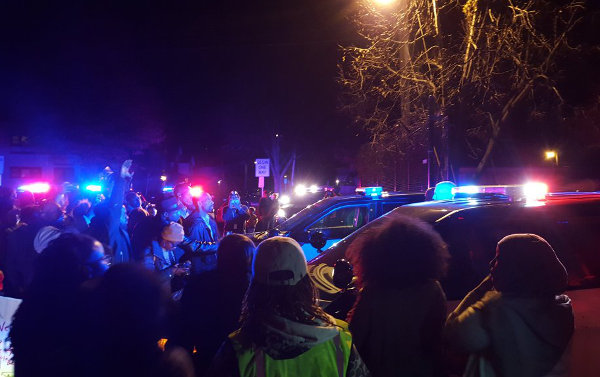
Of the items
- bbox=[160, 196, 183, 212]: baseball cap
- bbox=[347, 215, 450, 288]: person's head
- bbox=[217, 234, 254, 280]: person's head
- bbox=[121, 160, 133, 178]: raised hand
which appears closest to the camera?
bbox=[347, 215, 450, 288]: person's head

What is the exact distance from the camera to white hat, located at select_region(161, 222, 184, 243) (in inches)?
201

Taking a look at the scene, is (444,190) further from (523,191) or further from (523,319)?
(523,319)

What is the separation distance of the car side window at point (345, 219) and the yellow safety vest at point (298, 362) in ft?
17.3

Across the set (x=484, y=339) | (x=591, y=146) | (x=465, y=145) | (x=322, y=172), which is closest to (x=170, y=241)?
(x=484, y=339)

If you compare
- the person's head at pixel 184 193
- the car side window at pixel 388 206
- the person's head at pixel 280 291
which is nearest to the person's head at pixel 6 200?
the person's head at pixel 184 193

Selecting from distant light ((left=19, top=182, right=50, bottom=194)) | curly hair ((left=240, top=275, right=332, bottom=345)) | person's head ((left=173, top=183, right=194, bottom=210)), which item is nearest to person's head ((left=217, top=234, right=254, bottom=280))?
curly hair ((left=240, top=275, right=332, bottom=345))

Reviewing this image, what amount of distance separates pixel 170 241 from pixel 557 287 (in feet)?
12.9

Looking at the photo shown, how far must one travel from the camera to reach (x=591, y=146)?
20562mm

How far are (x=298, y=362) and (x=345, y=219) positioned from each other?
6.38m

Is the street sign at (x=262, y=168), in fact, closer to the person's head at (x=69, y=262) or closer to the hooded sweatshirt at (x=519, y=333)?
the person's head at (x=69, y=262)

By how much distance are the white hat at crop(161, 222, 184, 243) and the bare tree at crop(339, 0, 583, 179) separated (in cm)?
779

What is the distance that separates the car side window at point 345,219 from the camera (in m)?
7.58

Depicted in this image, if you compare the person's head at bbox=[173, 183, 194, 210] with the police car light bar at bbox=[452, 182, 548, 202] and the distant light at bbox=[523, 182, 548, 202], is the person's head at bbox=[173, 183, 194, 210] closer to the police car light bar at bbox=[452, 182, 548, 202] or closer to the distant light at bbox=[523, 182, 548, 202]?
the police car light bar at bbox=[452, 182, 548, 202]

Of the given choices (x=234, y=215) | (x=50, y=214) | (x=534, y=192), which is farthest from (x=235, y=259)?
(x=234, y=215)
